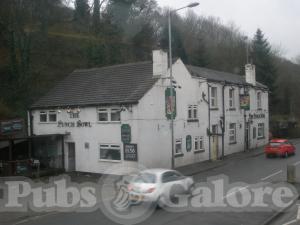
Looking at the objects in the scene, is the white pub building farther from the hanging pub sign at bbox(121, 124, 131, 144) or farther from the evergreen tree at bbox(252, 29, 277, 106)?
the evergreen tree at bbox(252, 29, 277, 106)

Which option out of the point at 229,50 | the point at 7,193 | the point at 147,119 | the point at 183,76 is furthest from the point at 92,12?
the point at 7,193

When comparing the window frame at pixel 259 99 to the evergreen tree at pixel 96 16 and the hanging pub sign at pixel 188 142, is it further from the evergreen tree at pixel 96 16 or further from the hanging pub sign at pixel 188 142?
the evergreen tree at pixel 96 16

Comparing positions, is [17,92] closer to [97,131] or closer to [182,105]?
[97,131]

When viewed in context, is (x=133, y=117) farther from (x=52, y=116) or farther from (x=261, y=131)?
(x=261, y=131)

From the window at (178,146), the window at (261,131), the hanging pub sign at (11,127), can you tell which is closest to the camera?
the hanging pub sign at (11,127)

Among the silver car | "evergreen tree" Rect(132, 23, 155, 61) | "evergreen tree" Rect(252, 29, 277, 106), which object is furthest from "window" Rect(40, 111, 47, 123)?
"evergreen tree" Rect(252, 29, 277, 106)

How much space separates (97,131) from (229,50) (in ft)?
159

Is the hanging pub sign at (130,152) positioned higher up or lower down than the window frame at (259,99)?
lower down

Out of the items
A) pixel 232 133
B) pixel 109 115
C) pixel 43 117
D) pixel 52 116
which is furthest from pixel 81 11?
pixel 109 115

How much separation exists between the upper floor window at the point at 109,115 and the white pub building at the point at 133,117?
0.04 meters

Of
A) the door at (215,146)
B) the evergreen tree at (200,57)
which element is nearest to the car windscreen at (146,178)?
the door at (215,146)

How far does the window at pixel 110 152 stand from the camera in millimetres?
25656

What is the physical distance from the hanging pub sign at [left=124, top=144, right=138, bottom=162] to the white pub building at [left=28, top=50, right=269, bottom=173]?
61 millimetres

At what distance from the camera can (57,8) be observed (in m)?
45.8
